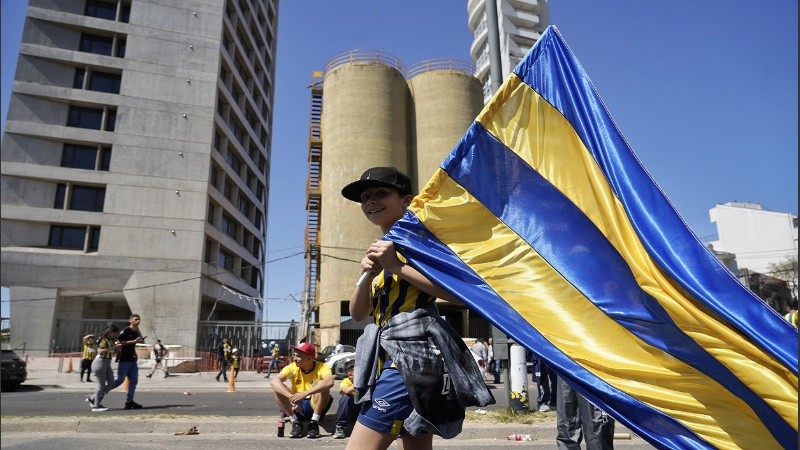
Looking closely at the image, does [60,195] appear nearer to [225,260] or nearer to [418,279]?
[225,260]

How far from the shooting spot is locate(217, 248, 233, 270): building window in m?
39.3

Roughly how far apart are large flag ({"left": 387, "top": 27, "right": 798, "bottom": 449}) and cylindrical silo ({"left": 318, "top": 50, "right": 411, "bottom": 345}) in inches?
1117

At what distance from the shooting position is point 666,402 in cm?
258

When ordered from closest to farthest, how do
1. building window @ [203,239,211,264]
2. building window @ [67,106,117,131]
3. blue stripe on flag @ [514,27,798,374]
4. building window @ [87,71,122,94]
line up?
blue stripe on flag @ [514,27,798,374] < building window @ [67,106,117,131] < building window @ [87,71,122,94] < building window @ [203,239,211,264]

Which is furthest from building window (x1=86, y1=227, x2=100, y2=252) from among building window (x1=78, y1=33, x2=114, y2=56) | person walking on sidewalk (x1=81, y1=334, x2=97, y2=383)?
person walking on sidewalk (x1=81, y1=334, x2=97, y2=383)

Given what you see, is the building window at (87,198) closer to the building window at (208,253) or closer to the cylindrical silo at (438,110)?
the building window at (208,253)

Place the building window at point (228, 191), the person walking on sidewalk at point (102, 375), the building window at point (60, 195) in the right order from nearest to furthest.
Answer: the person walking on sidewalk at point (102, 375)
the building window at point (60, 195)
the building window at point (228, 191)

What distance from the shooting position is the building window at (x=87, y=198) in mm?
32500

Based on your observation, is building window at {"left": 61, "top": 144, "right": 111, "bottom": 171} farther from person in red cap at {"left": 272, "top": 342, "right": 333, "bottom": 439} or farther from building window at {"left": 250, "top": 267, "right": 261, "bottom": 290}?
person in red cap at {"left": 272, "top": 342, "right": 333, "bottom": 439}

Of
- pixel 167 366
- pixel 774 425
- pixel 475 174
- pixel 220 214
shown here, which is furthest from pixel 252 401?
pixel 220 214

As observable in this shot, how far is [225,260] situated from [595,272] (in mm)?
40871

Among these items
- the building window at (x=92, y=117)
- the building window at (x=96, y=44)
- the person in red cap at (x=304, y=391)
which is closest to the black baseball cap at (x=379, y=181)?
the person in red cap at (x=304, y=391)

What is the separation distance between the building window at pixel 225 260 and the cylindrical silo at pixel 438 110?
1585 centimetres

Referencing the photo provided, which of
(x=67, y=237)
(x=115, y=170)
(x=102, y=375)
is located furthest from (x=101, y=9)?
(x=102, y=375)
